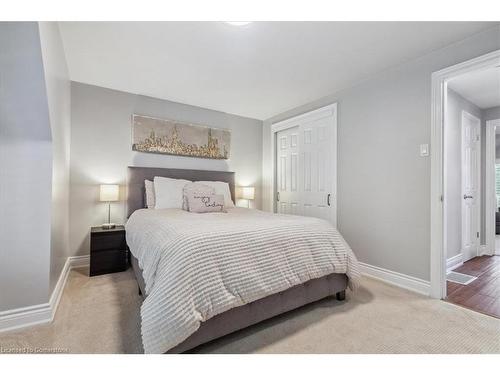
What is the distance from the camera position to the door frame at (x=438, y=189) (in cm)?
Result: 213

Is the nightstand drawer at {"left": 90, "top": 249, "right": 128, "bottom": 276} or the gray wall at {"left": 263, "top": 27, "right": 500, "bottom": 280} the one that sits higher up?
the gray wall at {"left": 263, "top": 27, "right": 500, "bottom": 280}

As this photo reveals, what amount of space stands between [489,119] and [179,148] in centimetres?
481

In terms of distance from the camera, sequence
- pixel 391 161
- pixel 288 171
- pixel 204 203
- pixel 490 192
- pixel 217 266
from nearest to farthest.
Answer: pixel 217 266 → pixel 391 161 → pixel 204 203 → pixel 490 192 → pixel 288 171

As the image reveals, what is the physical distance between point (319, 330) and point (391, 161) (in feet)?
6.23

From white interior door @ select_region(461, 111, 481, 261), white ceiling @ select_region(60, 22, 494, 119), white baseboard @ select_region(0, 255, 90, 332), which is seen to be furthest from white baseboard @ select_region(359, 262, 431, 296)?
white baseboard @ select_region(0, 255, 90, 332)

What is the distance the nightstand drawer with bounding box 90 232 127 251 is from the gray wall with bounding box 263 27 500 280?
2.73m

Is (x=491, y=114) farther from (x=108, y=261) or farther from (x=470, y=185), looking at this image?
(x=108, y=261)

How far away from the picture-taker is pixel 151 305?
1251 millimetres

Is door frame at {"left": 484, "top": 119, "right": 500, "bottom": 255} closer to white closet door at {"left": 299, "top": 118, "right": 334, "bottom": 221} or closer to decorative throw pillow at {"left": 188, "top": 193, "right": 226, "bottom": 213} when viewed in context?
white closet door at {"left": 299, "top": 118, "right": 334, "bottom": 221}

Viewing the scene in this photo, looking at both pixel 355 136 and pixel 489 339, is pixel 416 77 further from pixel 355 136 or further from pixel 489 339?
pixel 489 339

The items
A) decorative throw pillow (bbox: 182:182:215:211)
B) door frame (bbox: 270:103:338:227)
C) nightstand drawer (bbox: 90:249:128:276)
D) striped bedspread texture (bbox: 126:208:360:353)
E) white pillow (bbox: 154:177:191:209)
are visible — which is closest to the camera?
striped bedspread texture (bbox: 126:208:360:353)

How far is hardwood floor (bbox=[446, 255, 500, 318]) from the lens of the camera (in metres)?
2.00

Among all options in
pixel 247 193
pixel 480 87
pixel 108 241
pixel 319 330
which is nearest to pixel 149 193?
pixel 108 241

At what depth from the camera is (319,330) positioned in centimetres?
161
